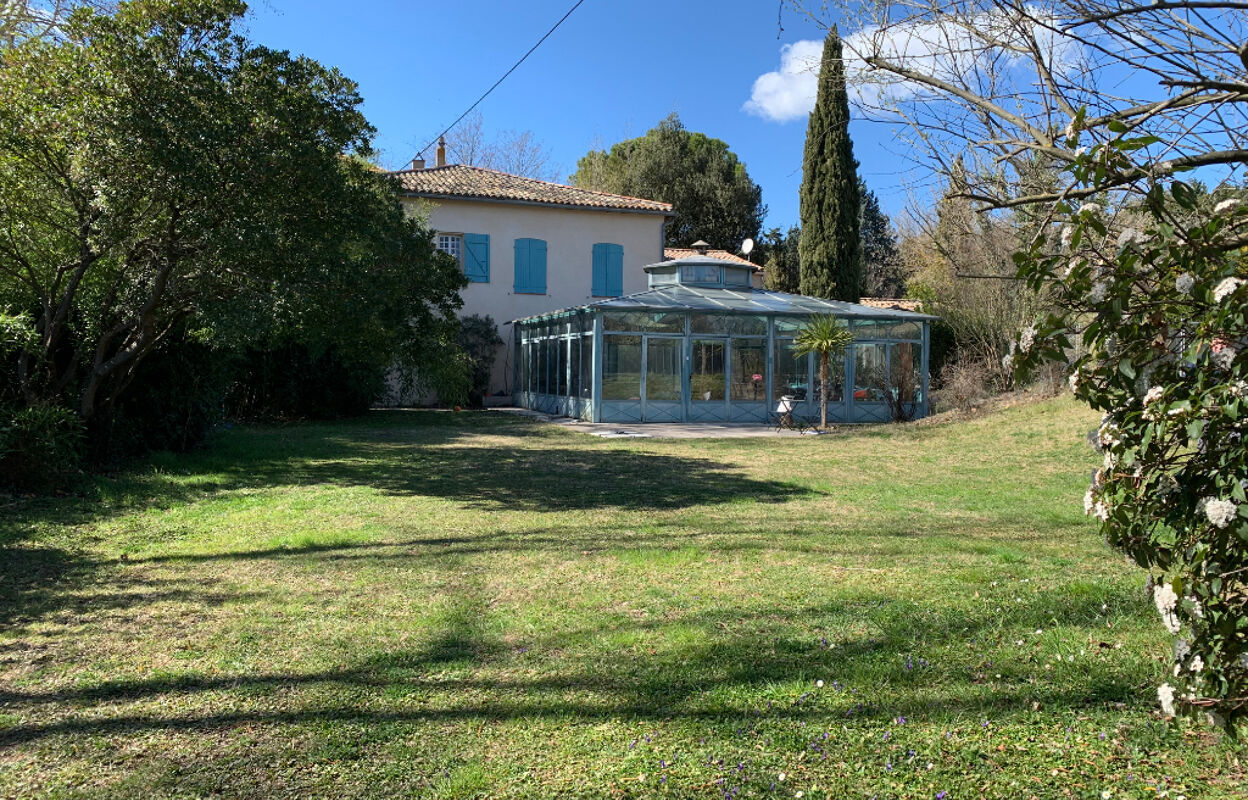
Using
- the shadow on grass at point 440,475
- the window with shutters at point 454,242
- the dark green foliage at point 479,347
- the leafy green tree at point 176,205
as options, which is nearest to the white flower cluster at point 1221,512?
the shadow on grass at point 440,475

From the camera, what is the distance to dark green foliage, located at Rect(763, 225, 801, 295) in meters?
35.5

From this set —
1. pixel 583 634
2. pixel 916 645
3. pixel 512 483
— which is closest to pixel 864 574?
pixel 916 645

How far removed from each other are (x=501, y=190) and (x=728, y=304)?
909 centimetres

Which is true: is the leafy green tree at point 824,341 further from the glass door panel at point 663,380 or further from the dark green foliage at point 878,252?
the dark green foliage at point 878,252

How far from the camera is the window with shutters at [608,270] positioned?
25859 millimetres

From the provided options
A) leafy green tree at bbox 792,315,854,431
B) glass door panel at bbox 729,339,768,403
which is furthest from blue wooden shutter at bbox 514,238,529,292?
leafy green tree at bbox 792,315,854,431

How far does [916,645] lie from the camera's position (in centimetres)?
388

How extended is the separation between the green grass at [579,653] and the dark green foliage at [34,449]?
0.46 meters

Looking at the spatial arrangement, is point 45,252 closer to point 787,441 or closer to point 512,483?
point 512,483

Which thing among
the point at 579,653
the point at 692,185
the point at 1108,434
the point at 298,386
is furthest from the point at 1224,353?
the point at 692,185

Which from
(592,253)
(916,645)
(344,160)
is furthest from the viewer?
(592,253)

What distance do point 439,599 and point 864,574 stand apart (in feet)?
8.43

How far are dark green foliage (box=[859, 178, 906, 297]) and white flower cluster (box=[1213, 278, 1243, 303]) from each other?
35959mm

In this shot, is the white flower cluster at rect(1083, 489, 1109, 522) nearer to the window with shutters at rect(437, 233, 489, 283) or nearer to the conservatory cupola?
the conservatory cupola
